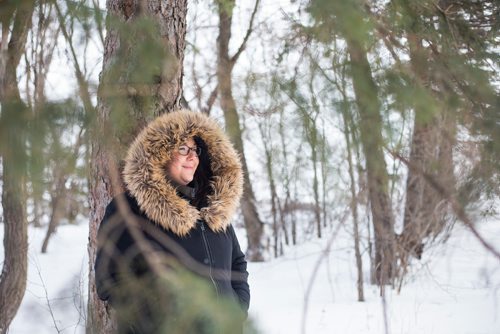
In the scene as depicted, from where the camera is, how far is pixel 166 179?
2.59m

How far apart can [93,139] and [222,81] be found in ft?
7.58

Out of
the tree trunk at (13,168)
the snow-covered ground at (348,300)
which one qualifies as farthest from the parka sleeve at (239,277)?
the tree trunk at (13,168)

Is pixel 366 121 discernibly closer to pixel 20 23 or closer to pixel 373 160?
pixel 373 160

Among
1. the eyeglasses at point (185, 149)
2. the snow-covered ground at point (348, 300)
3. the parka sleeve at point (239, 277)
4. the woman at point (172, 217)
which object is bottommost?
the snow-covered ground at point (348, 300)

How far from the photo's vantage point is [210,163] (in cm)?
286

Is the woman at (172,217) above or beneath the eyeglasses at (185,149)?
beneath

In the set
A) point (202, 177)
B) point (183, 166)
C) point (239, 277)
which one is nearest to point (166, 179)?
point (183, 166)

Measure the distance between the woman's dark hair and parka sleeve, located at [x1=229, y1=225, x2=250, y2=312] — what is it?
0.20 m

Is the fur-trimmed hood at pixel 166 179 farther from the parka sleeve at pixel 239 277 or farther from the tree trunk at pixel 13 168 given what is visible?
the tree trunk at pixel 13 168

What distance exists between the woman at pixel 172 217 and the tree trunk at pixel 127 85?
0.14 m

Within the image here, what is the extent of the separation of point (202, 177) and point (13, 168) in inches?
63.7

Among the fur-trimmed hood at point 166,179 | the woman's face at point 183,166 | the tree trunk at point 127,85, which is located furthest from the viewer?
the woman's face at point 183,166

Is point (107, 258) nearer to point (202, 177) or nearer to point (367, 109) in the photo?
point (202, 177)

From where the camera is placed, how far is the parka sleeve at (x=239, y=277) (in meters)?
2.75
